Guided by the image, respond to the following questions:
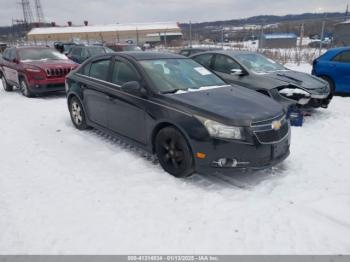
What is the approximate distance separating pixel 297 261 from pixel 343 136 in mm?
3892

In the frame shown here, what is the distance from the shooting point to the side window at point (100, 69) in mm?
5184

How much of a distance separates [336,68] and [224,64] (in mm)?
3903

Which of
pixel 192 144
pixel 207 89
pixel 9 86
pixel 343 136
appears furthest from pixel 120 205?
pixel 9 86

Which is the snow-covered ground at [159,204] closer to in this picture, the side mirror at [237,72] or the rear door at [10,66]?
the side mirror at [237,72]

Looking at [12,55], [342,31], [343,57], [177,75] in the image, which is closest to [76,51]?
[12,55]

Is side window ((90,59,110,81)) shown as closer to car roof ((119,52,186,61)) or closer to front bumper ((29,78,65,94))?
car roof ((119,52,186,61))

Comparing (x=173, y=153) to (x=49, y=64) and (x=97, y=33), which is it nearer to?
(x=49, y=64)

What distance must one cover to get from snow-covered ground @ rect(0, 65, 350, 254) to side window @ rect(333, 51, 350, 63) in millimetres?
4638

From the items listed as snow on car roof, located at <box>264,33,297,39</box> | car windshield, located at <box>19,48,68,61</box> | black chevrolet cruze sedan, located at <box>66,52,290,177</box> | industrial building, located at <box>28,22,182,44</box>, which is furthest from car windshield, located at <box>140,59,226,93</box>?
industrial building, located at <box>28,22,182,44</box>

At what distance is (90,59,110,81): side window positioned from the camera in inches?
204

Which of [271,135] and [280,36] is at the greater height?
[280,36]

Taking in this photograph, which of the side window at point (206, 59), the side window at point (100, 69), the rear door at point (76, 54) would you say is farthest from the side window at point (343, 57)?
the rear door at point (76, 54)

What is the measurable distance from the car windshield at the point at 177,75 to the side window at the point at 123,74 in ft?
0.71

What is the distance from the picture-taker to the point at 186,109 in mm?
3756
